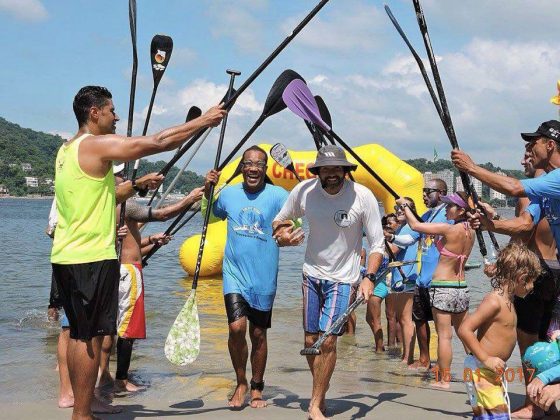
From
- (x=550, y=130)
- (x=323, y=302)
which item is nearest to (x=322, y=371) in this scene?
(x=323, y=302)

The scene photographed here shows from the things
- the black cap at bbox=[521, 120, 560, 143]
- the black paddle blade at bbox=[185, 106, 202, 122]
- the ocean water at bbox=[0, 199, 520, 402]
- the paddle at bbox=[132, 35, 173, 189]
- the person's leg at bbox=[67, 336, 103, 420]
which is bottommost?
the ocean water at bbox=[0, 199, 520, 402]

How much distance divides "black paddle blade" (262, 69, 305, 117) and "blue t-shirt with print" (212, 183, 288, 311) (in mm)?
1043

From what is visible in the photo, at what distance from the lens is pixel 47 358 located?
280 inches

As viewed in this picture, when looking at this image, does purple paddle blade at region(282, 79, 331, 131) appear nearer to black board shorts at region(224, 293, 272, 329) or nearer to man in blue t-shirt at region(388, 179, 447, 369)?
man in blue t-shirt at region(388, 179, 447, 369)

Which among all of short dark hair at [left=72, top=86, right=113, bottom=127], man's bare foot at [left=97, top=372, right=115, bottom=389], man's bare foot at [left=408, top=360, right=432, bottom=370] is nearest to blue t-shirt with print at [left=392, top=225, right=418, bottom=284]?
man's bare foot at [left=408, top=360, right=432, bottom=370]

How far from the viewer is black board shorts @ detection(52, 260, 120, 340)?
13.3ft

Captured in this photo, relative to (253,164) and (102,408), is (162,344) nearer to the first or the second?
(102,408)

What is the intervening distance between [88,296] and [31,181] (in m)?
129

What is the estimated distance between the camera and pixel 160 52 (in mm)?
6203

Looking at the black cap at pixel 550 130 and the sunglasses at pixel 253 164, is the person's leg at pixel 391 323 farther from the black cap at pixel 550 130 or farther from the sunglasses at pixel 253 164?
the black cap at pixel 550 130

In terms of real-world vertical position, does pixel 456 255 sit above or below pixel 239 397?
above

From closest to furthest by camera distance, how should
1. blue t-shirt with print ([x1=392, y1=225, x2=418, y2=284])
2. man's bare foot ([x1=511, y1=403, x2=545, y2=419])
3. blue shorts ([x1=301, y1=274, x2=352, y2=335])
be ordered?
man's bare foot ([x1=511, y1=403, x2=545, y2=419]) → blue shorts ([x1=301, y1=274, x2=352, y2=335]) → blue t-shirt with print ([x1=392, y1=225, x2=418, y2=284])

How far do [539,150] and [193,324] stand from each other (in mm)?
2634

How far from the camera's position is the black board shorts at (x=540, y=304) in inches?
175
